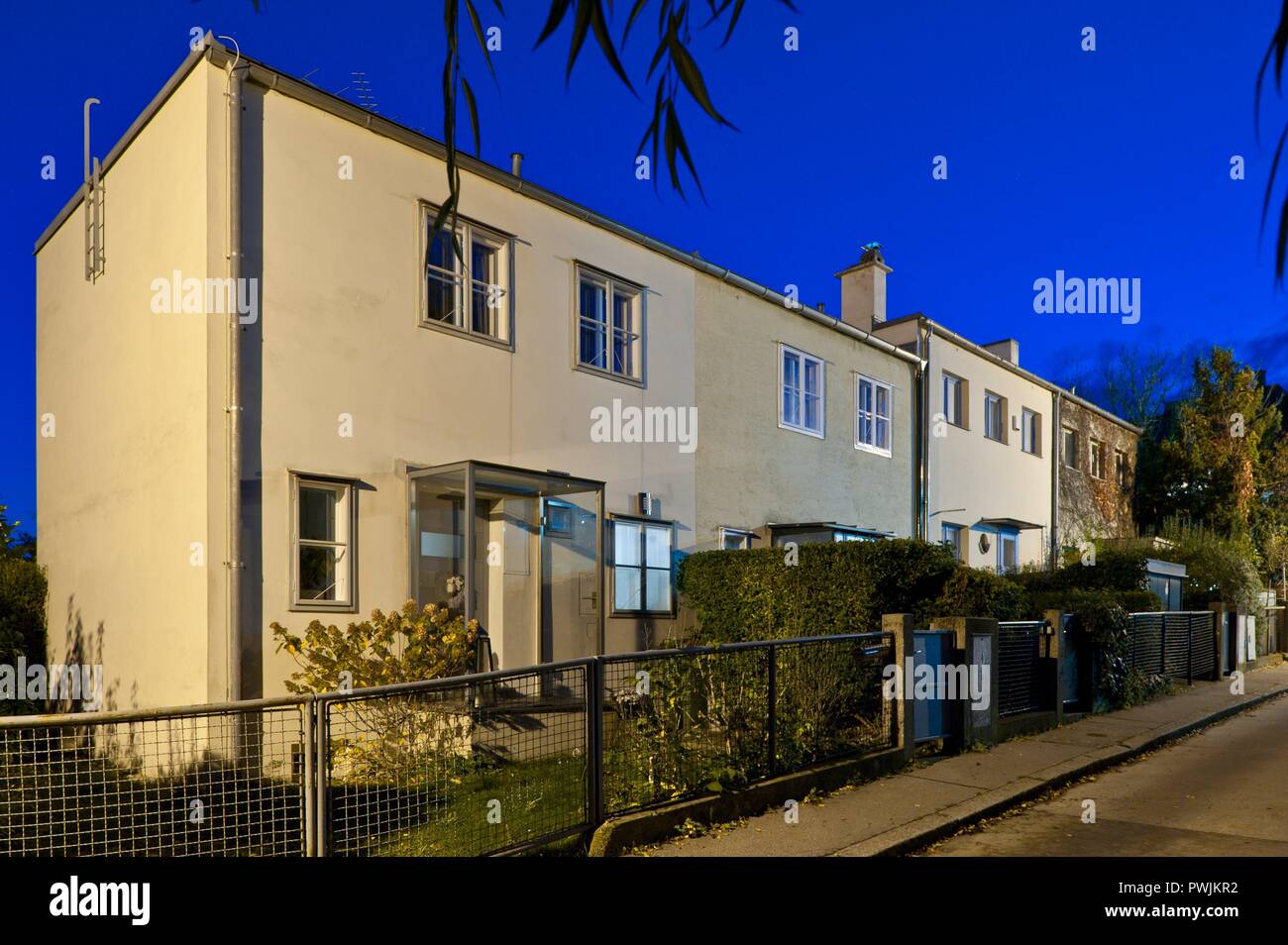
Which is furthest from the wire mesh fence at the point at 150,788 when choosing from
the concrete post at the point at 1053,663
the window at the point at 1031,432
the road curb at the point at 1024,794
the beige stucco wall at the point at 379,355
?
the window at the point at 1031,432

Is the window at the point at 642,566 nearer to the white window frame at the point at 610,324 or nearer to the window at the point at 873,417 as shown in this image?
the white window frame at the point at 610,324

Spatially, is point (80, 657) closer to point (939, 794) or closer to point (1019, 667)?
point (939, 794)

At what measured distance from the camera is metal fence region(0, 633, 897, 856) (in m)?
4.79

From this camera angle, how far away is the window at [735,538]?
1559 centimetres

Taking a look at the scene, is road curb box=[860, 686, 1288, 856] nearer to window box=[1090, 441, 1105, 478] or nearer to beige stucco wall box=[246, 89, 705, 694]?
beige stucco wall box=[246, 89, 705, 694]

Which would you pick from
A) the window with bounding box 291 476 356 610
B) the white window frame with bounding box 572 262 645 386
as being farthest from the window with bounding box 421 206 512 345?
the window with bounding box 291 476 356 610

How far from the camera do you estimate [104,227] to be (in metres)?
12.2

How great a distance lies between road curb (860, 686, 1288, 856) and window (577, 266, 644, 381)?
24.8 ft

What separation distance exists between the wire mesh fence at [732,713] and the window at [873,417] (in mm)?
9916

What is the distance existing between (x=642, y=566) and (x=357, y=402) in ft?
16.4

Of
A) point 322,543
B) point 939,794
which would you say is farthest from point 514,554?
point 939,794

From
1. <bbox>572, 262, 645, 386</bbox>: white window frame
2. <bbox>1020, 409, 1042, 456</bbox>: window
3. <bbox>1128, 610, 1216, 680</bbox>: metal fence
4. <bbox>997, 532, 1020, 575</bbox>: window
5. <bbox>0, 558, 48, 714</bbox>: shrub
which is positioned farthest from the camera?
<bbox>1020, 409, 1042, 456</bbox>: window

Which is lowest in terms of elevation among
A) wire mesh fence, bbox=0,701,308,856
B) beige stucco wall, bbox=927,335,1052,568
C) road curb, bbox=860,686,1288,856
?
road curb, bbox=860,686,1288,856

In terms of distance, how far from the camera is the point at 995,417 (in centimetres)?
2447
